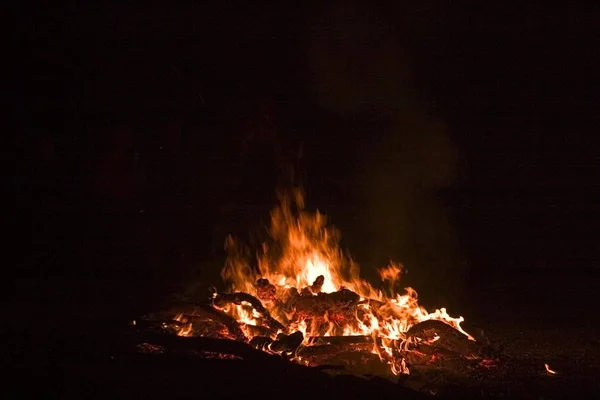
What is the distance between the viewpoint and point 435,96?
5473 millimetres

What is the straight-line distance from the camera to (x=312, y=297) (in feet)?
14.6

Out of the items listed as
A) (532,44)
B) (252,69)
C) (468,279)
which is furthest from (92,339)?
(532,44)

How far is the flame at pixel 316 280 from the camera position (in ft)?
14.5

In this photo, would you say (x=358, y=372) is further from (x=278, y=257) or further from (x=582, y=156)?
(x=582, y=156)

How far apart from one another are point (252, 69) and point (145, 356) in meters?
2.63

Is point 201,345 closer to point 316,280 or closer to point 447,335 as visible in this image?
point 316,280

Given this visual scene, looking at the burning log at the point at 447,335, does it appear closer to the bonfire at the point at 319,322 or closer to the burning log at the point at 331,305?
the bonfire at the point at 319,322

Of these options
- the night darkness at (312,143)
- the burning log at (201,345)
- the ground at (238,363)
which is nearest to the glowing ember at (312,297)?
the night darkness at (312,143)

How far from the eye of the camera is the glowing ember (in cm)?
433

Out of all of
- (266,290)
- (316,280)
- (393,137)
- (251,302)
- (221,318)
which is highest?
(393,137)

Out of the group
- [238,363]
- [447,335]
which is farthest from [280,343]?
[447,335]

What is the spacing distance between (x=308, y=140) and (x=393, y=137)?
2.37 feet

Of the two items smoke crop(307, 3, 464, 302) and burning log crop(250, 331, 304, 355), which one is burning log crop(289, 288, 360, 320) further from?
smoke crop(307, 3, 464, 302)

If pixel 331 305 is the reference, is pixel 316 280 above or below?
above
